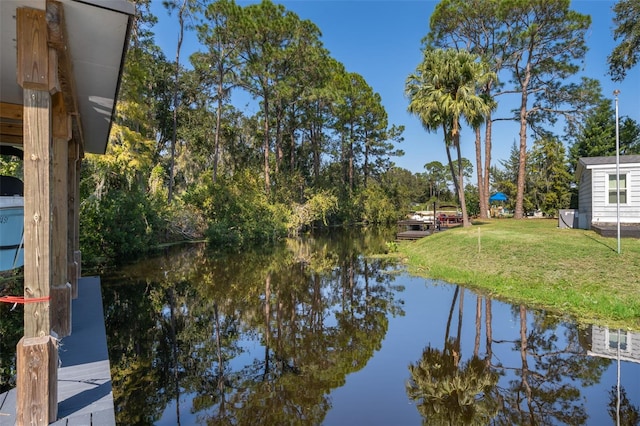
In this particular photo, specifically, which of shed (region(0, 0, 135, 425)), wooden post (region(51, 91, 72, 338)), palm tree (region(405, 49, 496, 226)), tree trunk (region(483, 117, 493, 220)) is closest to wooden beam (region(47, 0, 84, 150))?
shed (region(0, 0, 135, 425))

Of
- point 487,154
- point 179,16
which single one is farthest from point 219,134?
point 487,154

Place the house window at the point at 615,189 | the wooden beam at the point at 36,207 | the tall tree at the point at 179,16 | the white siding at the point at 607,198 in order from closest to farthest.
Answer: the wooden beam at the point at 36,207, the white siding at the point at 607,198, the house window at the point at 615,189, the tall tree at the point at 179,16

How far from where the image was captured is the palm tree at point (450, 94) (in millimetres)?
16188

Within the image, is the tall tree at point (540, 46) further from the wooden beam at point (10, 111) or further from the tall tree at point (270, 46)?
the wooden beam at point (10, 111)

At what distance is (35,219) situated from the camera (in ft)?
8.77

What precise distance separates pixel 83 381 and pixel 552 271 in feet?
30.0

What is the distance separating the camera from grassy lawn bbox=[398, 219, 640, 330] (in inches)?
268

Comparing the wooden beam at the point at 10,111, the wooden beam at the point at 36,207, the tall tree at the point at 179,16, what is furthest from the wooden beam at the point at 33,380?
the tall tree at the point at 179,16

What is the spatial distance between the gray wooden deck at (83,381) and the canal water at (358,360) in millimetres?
418

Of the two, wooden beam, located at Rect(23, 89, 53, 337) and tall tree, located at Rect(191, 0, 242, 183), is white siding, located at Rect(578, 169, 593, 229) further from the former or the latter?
tall tree, located at Rect(191, 0, 242, 183)

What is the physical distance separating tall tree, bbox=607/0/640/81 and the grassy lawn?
10.9 meters

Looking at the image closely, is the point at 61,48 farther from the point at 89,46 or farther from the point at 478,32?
the point at 478,32

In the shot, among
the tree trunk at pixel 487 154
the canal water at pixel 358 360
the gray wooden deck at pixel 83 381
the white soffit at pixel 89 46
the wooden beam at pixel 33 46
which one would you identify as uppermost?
the tree trunk at pixel 487 154

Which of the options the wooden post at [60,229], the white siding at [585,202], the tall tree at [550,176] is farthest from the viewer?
the tall tree at [550,176]
